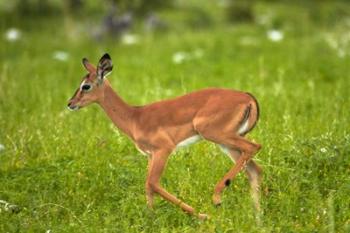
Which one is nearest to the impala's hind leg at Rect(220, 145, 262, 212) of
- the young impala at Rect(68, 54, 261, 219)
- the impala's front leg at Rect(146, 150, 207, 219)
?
the young impala at Rect(68, 54, 261, 219)

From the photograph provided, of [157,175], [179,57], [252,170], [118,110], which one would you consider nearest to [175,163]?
[118,110]

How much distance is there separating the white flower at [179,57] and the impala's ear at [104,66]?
768 cm

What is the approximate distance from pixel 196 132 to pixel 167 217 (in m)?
0.73

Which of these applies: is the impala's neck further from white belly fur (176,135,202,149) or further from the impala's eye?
white belly fur (176,135,202,149)

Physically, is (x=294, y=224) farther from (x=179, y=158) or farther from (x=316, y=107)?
(x=316, y=107)

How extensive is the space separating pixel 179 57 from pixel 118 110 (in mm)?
7860

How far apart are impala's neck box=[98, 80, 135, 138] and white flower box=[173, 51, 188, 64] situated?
7.54m

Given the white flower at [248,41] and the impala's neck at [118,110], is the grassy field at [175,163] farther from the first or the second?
the white flower at [248,41]

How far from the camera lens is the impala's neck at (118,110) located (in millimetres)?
7012

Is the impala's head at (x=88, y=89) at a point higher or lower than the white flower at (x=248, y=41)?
higher

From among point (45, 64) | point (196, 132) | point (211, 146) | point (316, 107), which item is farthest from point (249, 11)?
point (196, 132)

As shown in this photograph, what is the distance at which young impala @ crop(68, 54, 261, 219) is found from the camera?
6.43m

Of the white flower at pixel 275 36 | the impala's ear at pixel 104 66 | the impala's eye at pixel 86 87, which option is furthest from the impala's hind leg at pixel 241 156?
the white flower at pixel 275 36

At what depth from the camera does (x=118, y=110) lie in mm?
7098
